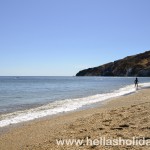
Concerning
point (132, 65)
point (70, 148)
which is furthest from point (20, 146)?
point (132, 65)

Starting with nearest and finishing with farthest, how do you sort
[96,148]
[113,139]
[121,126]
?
[96,148], [113,139], [121,126]

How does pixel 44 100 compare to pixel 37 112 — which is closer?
pixel 37 112

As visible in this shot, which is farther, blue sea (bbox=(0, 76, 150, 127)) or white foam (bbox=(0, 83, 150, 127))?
blue sea (bbox=(0, 76, 150, 127))

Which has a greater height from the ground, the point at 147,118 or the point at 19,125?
the point at 147,118

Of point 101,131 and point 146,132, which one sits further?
point 101,131

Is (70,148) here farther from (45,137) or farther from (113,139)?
(45,137)

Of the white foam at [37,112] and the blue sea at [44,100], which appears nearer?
the white foam at [37,112]

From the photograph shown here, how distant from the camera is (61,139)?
9.09m

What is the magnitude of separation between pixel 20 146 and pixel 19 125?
178 inches

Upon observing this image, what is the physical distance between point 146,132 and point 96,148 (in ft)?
6.24

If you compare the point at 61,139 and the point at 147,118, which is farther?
the point at 147,118

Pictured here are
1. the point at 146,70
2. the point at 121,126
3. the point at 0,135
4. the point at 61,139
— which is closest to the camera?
the point at 61,139

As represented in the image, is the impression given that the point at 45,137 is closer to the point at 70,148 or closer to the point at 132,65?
the point at 70,148

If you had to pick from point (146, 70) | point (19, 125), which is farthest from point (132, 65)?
point (19, 125)
